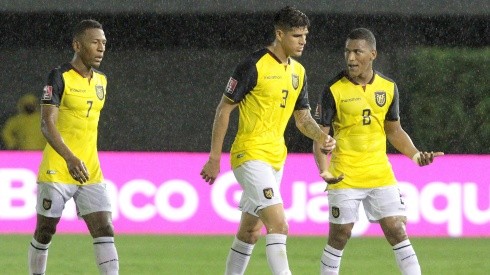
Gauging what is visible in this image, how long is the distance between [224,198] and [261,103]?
5742 mm

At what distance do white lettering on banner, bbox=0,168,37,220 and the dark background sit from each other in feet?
26.8

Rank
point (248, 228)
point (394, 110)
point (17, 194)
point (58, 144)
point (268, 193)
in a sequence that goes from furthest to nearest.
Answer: point (17, 194)
point (394, 110)
point (248, 228)
point (268, 193)
point (58, 144)

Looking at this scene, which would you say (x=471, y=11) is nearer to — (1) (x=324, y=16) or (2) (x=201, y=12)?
(1) (x=324, y=16)

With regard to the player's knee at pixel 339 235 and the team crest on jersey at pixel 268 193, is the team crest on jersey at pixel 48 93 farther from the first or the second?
the player's knee at pixel 339 235

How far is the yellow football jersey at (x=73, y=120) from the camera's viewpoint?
8406 millimetres

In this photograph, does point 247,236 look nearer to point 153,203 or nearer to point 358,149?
point 358,149

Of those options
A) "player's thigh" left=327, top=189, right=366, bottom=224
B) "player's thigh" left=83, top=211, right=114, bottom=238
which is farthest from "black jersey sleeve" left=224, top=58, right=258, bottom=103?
"player's thigh" left=83, top=211, right=114, bottom=238

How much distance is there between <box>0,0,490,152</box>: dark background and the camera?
72.8 feet

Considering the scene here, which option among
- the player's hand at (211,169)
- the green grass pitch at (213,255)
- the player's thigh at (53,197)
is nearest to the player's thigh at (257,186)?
the player's hand at (211,169)

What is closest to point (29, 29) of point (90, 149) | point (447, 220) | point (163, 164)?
point (163, 164)

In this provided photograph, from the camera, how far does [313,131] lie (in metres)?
8.50

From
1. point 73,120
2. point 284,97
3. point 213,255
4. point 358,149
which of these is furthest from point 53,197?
point 213,255

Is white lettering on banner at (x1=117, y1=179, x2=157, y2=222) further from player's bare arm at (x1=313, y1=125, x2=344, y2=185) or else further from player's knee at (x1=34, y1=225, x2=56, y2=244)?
player's bare arm at (x1=313, y1=125, x2=344, y2=185)

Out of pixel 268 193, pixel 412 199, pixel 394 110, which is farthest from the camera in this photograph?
pixel 412 199
